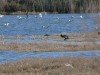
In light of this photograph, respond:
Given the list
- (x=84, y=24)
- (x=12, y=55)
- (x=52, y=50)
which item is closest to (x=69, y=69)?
(x=84, y=24)

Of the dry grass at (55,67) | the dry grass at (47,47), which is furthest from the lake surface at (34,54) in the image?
the dry grass at (55,67)

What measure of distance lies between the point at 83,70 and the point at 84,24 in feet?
8.24

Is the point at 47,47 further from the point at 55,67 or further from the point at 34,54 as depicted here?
the point at 55,67

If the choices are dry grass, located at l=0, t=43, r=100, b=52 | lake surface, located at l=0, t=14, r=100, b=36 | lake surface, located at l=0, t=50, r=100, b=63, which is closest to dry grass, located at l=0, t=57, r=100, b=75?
lake surface, located at l=0, t=14, r=100, b=36

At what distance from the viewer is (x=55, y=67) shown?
75.3 feet

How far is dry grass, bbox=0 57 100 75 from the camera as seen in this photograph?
70.0 feet

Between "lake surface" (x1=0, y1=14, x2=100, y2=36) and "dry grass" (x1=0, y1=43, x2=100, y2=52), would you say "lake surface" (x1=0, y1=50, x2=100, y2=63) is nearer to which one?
"dry grass" (x1=0, y1=43, x2=100, y2=52)

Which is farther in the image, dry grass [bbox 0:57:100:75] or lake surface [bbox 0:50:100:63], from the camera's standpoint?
lake surface [bbox 0:50:100:63]

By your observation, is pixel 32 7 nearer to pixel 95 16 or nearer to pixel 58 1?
pixel 58 1

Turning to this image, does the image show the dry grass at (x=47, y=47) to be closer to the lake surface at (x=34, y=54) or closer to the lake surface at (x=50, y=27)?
the lake surface at (x=34, y=54)

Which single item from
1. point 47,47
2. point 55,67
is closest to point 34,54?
point 47,47

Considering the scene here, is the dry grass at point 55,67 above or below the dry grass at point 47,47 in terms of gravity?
above

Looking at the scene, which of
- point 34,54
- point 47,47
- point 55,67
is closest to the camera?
point 55,67

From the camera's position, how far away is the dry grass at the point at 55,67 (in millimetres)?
21344
